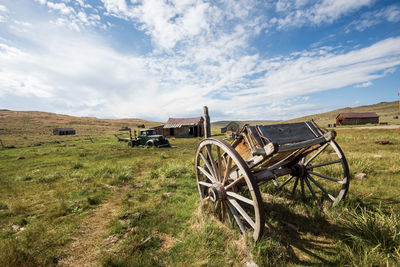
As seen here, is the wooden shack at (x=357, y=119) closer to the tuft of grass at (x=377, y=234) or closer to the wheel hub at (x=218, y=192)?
the tuft of grass at (x=377, y=234)

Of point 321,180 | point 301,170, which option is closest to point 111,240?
point 301,170

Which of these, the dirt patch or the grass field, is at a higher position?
the grass field

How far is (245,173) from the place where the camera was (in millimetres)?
2385

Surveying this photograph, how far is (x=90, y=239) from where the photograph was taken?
3367 millimetres

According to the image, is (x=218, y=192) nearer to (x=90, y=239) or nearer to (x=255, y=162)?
(x=255, y=162)

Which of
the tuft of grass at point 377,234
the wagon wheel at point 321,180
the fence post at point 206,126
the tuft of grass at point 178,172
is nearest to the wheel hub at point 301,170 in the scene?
the wagon wheel at point 321,180

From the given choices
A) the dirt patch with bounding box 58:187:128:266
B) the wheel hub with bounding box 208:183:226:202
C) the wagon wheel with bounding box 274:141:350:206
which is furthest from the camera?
the wagon wheel with bounding box 274:141:350:206

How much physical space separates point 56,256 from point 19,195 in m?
4.54

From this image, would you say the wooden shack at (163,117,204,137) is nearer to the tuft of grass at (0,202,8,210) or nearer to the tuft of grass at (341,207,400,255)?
the tuft of grass at (0,202,8,210)

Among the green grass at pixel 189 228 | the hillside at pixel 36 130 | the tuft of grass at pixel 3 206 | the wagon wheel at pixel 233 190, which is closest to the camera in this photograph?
the wagon wheel at pixel 233 190

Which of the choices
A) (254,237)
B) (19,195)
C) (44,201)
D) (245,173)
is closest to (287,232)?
(254,237)

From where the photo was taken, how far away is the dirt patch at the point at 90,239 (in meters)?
2.82

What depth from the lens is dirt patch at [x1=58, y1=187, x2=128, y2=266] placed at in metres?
2.82

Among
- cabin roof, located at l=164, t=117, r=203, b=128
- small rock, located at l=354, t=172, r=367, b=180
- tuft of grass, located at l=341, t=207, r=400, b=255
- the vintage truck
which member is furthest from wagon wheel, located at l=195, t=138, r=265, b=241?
cabin roof, located at l=164, t=117, r=203, b=128
